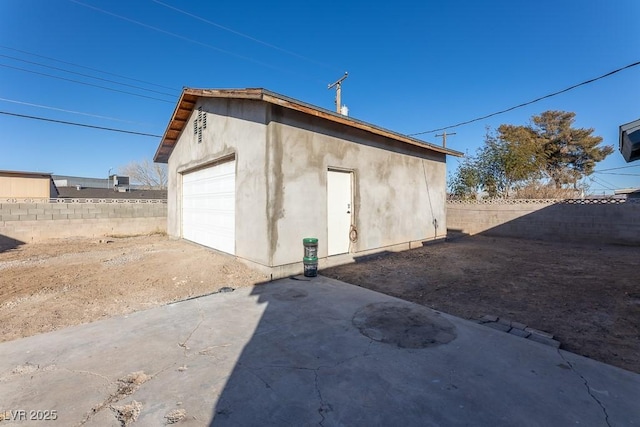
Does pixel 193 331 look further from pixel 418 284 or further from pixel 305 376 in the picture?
pixel 418 284

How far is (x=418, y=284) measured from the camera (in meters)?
5.72

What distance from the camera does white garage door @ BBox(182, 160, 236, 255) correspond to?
7602mm

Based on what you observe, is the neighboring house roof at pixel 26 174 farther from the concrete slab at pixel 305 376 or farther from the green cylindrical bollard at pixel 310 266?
the green cylindrical bollard at pixel 310 266

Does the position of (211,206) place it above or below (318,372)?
above

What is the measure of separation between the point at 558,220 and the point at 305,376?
523 inches

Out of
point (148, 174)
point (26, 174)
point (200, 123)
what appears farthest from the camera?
point (148, 174)

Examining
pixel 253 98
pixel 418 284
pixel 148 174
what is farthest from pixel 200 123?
pixel 148 174

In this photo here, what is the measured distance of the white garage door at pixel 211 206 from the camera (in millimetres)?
7602

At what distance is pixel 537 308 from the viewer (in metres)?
4.38

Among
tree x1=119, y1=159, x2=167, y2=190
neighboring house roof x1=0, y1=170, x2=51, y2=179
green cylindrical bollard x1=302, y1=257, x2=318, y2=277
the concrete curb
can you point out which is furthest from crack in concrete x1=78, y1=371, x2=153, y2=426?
tree x1=119, y1=159, x2=167, y2=190

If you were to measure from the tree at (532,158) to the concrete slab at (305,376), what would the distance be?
604 inches

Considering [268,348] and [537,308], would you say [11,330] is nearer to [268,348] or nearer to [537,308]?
[268,348]

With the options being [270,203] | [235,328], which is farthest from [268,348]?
[270,203]

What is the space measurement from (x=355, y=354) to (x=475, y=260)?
6312 mm
